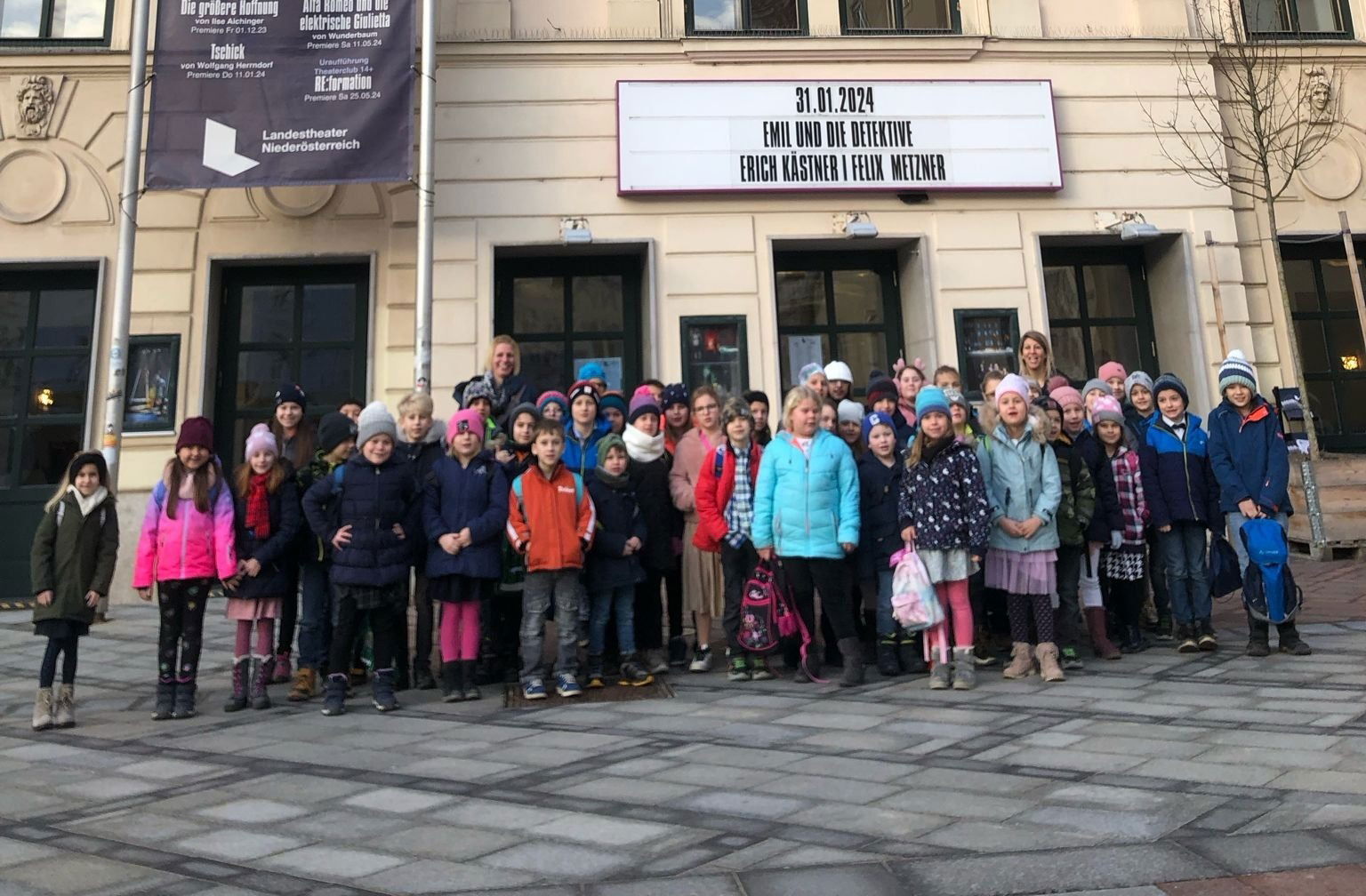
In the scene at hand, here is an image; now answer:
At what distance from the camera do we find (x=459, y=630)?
19.6 ft

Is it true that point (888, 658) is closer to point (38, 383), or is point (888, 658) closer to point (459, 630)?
point (459, 630)

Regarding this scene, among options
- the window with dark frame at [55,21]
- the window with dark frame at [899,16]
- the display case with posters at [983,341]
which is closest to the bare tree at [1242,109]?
the window with dark frame at [899,16]

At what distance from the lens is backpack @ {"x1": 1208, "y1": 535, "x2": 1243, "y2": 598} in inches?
253

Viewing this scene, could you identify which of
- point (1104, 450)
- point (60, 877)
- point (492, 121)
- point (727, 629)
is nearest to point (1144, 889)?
point (60, 877)

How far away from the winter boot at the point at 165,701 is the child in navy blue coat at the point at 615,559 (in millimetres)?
2352

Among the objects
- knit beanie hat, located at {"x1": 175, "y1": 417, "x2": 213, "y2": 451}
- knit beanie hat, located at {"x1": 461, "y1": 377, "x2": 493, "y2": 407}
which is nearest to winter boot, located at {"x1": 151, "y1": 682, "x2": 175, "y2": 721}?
knit beanie hat, located at {"x1": 175, "y1": 417, "x2": 213, "y2": 451}

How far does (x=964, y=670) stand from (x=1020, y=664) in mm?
465

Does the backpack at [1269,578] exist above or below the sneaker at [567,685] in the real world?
above

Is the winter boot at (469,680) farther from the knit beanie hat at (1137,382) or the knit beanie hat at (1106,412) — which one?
the knit beanie hat at (1137,382)

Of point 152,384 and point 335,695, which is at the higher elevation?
point 152,384

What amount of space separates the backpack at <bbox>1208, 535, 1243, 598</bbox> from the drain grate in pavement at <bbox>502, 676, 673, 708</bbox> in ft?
11.7

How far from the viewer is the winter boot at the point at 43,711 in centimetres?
542

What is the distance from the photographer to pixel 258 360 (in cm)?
1135

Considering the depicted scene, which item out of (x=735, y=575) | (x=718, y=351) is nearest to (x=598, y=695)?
(x=735, y=575)
